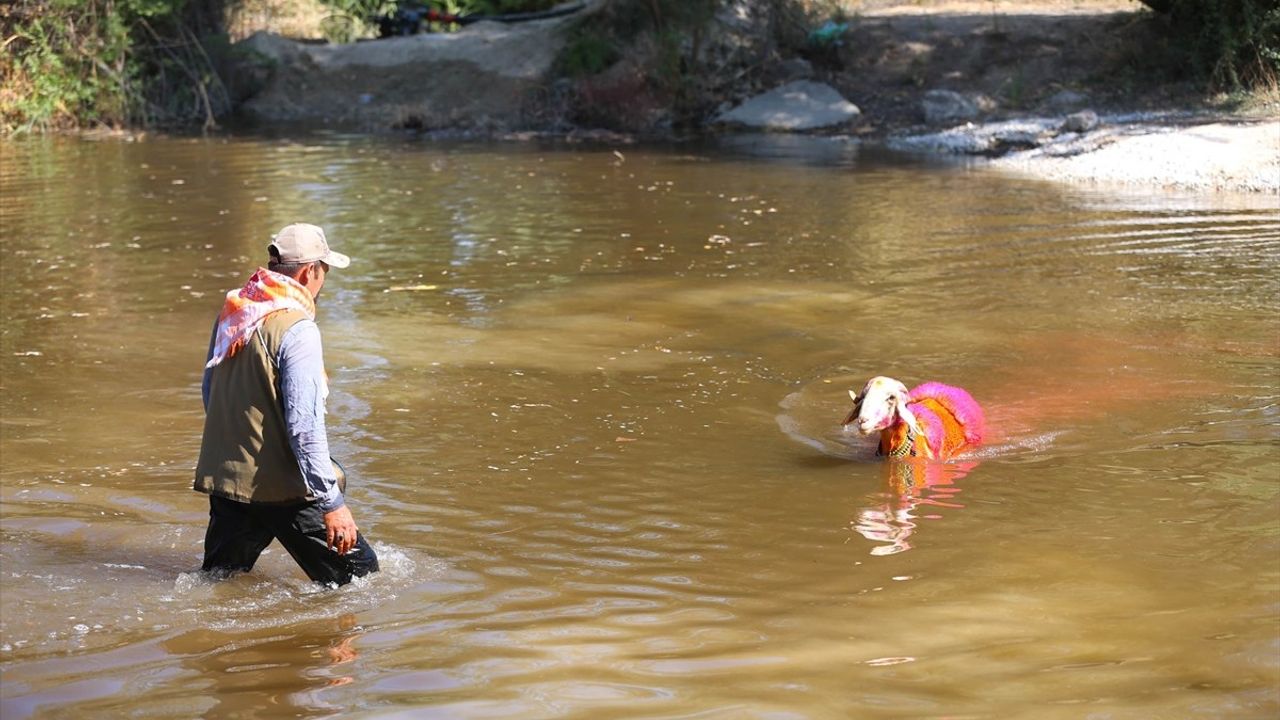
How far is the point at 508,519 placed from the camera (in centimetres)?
797

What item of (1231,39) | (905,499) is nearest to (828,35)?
(1231,39)

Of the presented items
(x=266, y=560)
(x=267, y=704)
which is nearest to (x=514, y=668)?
(x=267, y=704)

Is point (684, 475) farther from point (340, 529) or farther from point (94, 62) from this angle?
point (94, 62)

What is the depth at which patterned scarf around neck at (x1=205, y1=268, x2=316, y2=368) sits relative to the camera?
620 centimetres

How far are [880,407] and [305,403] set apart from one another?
383 cm

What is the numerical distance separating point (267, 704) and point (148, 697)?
1.62 ft

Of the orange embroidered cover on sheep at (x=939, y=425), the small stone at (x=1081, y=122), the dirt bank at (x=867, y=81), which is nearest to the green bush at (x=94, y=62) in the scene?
the dirt bank at (x=867, y=81)

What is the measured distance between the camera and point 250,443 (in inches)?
247

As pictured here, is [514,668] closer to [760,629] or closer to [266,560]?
[760,629]

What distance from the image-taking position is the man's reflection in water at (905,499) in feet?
25.0

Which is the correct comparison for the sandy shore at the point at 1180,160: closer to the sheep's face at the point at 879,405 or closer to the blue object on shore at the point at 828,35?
the blue object on shore at the point at 828,35

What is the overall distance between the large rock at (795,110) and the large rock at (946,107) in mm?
1554

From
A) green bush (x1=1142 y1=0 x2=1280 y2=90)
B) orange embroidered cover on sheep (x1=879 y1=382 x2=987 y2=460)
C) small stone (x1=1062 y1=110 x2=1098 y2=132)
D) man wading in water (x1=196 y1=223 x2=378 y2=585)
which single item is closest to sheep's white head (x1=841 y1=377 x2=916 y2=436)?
orange embroidered cover on sheep (x1=879 y1=382 x2=987 y2=460)

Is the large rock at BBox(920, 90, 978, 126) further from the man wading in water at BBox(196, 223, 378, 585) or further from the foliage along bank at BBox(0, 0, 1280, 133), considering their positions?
the man wading in water at BBox(196, 223, 378, 585)
